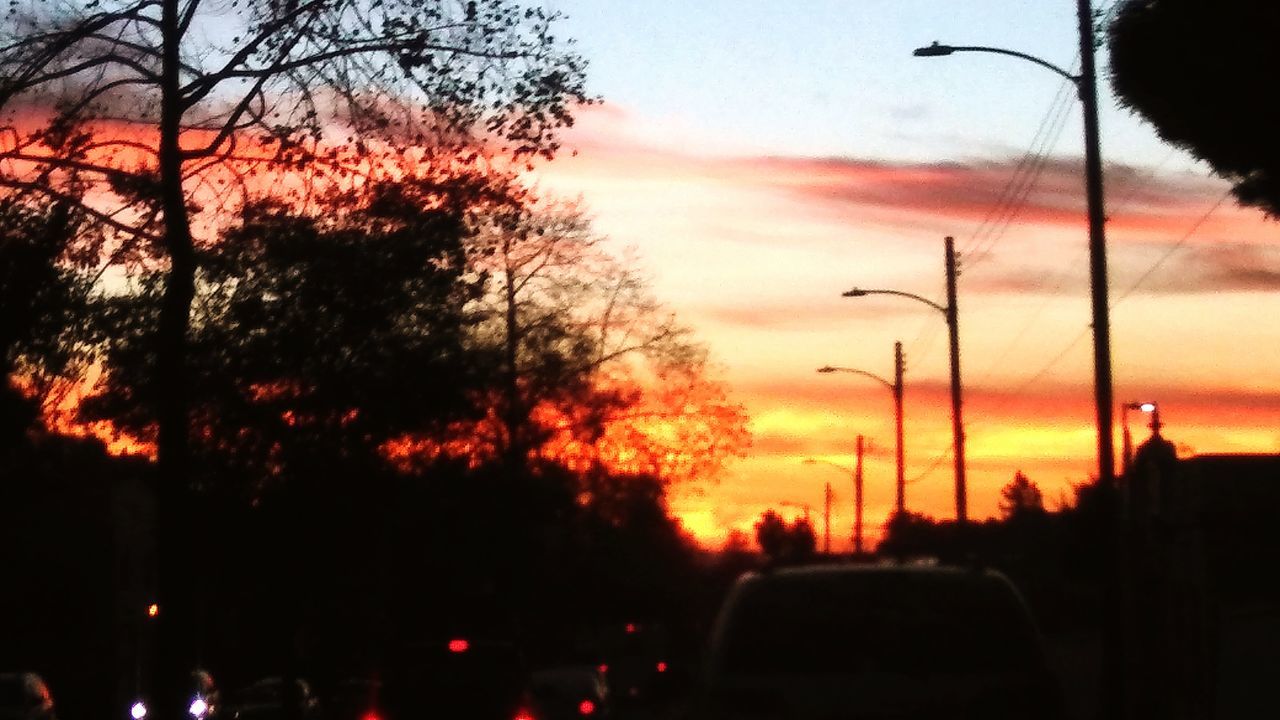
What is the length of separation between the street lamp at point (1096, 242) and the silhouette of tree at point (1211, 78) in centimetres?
545

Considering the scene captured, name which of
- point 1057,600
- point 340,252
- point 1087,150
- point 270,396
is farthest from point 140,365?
point 1057,600

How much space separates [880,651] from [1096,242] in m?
16.7

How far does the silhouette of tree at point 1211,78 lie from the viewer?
1723 cm

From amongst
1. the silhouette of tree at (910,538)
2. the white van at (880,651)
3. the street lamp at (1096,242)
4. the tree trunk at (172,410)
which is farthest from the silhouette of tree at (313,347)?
the silhouette of tree at (910,538)

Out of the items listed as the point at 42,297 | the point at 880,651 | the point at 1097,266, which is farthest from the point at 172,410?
the point at 880,651

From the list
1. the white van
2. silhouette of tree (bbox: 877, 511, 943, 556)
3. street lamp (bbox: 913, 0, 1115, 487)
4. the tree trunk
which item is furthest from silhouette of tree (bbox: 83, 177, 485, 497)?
silhouette of tree (bbox: 877, 511, 943, 556)

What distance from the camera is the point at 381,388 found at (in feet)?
106

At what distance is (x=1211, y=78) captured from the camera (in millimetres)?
18000

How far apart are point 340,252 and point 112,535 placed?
3322 cm

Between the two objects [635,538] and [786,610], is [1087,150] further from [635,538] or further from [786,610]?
[635,538]

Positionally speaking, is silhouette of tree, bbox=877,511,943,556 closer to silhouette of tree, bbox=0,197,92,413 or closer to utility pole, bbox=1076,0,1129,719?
utility pole, bbox=1076,0,1129,719

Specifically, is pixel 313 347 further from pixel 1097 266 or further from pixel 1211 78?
pixel 1211 78

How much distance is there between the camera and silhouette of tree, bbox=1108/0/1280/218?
56.5 ft

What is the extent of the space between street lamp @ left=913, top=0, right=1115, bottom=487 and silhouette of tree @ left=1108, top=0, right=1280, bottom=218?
5.45 meters
